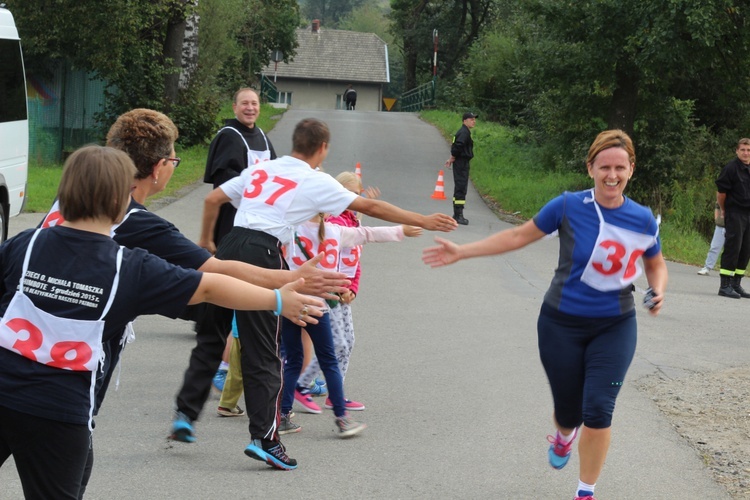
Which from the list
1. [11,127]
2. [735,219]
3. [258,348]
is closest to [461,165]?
[735,219]

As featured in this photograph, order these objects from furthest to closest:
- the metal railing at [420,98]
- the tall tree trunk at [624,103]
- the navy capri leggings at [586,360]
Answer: the metal railing at [420,98]
the tall tree trunk at [624,103]
the navy capri leggings at [586,360]

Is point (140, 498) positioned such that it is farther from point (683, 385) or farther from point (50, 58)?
point (50, 58)

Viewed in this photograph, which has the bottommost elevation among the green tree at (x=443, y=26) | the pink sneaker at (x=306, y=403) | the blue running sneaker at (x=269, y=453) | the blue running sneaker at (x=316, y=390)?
the blue running sneaker at (x=316, y=390)

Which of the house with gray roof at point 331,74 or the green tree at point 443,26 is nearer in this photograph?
the green tree at point 443,26

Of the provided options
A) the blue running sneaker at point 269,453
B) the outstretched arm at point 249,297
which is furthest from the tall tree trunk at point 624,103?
the outstretched arm at point 249,297

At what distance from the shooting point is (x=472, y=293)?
12.6m

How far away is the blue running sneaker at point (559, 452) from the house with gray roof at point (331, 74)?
83534mm

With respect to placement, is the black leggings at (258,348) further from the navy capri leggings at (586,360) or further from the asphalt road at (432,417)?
the navy capri leggings at (586,360)

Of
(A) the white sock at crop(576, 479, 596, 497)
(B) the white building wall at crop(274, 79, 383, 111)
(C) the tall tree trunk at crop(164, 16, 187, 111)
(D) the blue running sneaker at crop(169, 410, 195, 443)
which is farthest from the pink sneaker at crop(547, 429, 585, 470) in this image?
(B) the white building wall at crop(274, 79, 383, 111)

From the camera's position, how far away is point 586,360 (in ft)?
17.5

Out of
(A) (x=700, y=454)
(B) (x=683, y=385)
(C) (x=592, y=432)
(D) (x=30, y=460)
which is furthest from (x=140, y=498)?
(B) (x=683, y=385)

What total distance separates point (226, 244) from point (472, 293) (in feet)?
23.1

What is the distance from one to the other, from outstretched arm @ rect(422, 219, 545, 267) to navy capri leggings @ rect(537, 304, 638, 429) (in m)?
0.38

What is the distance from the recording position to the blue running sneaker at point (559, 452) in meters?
5.72
